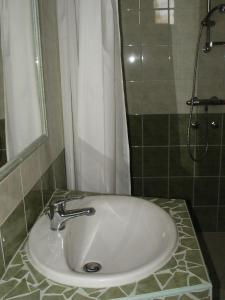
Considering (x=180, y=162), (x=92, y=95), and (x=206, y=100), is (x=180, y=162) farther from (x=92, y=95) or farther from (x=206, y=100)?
(x=92, y=95)

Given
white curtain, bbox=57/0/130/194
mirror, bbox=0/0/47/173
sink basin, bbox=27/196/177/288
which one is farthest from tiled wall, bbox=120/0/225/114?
sink basin, bbox=27/196/177/288

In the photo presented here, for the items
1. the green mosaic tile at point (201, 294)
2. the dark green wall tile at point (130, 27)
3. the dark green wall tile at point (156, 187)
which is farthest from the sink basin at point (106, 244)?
the dark green wall tile at point (130, 27)

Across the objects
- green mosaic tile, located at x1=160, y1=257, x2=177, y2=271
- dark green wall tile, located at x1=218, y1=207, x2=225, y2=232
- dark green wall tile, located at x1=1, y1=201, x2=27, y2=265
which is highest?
dark green wall tile, located at x1=1, y1=201, x2=27, y2=265

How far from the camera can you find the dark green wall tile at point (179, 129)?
92.4 inches

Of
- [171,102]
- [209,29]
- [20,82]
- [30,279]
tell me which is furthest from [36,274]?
[209,29]

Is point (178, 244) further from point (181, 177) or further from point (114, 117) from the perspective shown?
point (181, 177)

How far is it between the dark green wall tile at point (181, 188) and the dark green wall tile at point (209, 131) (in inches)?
13.3

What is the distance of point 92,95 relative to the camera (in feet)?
4.75

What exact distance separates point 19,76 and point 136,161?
147 cm

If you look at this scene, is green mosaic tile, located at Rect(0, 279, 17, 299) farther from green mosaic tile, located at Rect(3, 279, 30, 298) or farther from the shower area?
the shower area

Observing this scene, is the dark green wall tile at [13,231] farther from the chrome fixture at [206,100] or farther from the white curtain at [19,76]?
the chrome fixture at [206,100]

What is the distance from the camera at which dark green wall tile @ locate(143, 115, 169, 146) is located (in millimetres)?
2357

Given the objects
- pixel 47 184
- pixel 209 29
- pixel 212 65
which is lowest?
pixel 47 184

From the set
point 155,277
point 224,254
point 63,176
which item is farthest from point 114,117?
point 224,254
